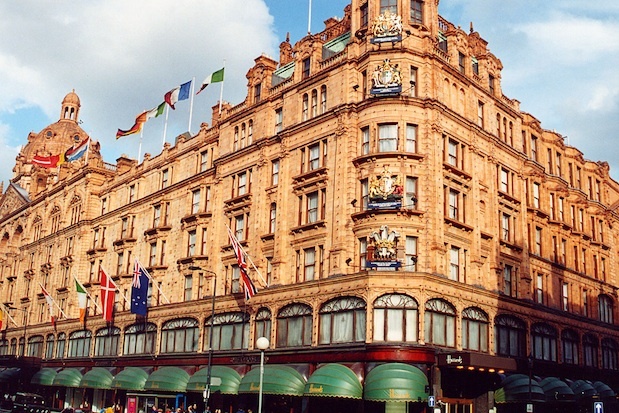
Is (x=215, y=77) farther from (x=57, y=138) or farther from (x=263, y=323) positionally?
(x=57, y=138)

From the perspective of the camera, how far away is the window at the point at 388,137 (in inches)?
1729

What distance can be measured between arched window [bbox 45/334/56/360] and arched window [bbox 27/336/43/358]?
154 centimetres

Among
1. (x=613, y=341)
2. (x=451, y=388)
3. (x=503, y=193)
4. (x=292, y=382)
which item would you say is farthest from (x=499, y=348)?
(x=613, y=341)

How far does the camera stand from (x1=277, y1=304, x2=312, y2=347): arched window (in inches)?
1752

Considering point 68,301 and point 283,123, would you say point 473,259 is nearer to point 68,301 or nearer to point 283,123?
point 283,123

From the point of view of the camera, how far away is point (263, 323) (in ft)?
159

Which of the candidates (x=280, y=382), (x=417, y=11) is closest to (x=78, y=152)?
(x=417, y=11)

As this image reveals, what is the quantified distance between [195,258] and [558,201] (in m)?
30.9

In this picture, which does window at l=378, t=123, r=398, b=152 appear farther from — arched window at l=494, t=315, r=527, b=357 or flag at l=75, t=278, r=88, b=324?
flag at l=75, t=278, r=88, b=324

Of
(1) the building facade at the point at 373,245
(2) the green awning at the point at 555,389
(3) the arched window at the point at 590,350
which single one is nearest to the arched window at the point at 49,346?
(1) the building facade at the point at 373,245

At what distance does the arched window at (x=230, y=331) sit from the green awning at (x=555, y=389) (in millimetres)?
21242

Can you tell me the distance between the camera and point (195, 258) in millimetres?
56125

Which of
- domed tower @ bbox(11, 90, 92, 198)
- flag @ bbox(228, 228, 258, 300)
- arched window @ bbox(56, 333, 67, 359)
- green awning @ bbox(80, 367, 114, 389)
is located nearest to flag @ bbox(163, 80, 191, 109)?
flag @ bbox(228, 228, 258, 300)

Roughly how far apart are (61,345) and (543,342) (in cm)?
5048
